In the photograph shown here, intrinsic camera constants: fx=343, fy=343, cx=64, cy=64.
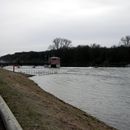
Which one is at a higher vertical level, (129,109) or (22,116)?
(22,116)

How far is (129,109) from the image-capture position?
78.0 ft

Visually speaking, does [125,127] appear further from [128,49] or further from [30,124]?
[128,49]

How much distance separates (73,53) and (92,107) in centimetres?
15832

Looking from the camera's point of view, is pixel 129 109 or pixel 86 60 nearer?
pixel 129 109

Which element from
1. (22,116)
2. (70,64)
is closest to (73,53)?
(70,64)

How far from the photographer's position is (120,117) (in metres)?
20.3

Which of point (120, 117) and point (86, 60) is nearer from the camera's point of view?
point (120, 117)

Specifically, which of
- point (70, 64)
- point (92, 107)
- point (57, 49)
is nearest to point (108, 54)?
point (70, 64)

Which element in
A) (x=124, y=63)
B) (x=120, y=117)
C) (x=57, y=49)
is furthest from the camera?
(x=57, y=49)

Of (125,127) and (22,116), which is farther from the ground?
(22,116)

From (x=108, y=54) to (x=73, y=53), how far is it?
2509 cm

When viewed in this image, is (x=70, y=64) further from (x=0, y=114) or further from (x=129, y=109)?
(x=0, y=114)

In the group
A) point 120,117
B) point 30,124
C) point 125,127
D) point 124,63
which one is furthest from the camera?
point 124,63

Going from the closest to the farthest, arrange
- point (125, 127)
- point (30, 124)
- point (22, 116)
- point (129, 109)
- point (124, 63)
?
point (30, 124), point (22, 116), point (125, 127), point (129, 109), point (124, 63)
